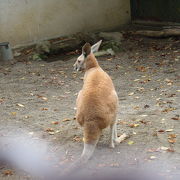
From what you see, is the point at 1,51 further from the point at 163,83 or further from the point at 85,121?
the point at 85,121

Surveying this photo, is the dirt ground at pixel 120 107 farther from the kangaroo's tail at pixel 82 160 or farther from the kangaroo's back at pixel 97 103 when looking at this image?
the kangaroo's back at pixel 97 103

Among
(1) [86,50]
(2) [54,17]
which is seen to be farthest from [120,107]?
(2) [54,17]

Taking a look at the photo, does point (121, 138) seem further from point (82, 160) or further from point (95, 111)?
point (82, 160)

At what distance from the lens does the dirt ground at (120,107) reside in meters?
4.29

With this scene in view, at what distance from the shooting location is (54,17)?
1073cm

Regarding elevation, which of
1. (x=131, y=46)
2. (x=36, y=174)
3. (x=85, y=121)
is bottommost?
(x=131, y=46)

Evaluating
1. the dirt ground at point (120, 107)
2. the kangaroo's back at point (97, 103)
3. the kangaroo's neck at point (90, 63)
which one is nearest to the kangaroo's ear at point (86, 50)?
the kangaroo's neck at point (90, 63)

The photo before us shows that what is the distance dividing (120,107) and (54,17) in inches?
211

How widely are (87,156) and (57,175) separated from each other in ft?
1.27

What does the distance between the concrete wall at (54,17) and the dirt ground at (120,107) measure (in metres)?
0.99

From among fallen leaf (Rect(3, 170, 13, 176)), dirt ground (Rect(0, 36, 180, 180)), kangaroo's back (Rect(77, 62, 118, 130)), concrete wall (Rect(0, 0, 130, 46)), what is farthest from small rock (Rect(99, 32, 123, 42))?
fallen leaf (Rect(3, 170, 13, 176))

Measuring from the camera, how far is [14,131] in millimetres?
5230

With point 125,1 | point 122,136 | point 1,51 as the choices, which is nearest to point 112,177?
point 122,136

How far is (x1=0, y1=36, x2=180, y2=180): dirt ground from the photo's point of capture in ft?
14.1
